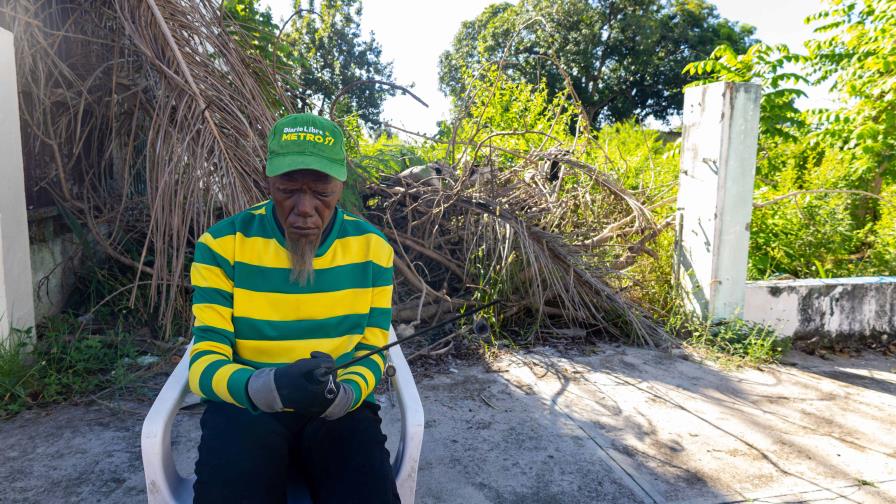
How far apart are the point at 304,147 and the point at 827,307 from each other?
13.8ft

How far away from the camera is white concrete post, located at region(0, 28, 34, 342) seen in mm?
2887

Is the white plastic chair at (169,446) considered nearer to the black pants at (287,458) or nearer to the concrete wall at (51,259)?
the black pants at (287,458)

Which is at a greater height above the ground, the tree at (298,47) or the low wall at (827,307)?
the tree at (298,47)

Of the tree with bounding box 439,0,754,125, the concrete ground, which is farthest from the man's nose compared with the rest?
the tree with bounding box 439,0,754,125

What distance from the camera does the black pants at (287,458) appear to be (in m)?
1.38

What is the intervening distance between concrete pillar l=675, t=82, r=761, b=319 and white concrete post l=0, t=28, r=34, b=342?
4.21 meters

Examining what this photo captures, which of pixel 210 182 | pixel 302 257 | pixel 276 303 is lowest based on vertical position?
pixel 276 303

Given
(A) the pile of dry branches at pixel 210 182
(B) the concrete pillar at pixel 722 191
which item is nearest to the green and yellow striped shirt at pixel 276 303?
(A) the pile of dry branches at pixel 210 182

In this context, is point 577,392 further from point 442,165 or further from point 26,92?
point 26,92

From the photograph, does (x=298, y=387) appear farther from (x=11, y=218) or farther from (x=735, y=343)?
(x=735, y=343)

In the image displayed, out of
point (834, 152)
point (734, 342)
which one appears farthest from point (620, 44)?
point (734, 342)

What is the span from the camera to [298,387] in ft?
4.32

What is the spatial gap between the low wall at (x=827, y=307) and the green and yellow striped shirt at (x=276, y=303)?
11.2 feet

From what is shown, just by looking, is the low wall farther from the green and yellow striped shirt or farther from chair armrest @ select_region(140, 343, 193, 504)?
chair armrest @ select_region(140, 343, 193, 504)
